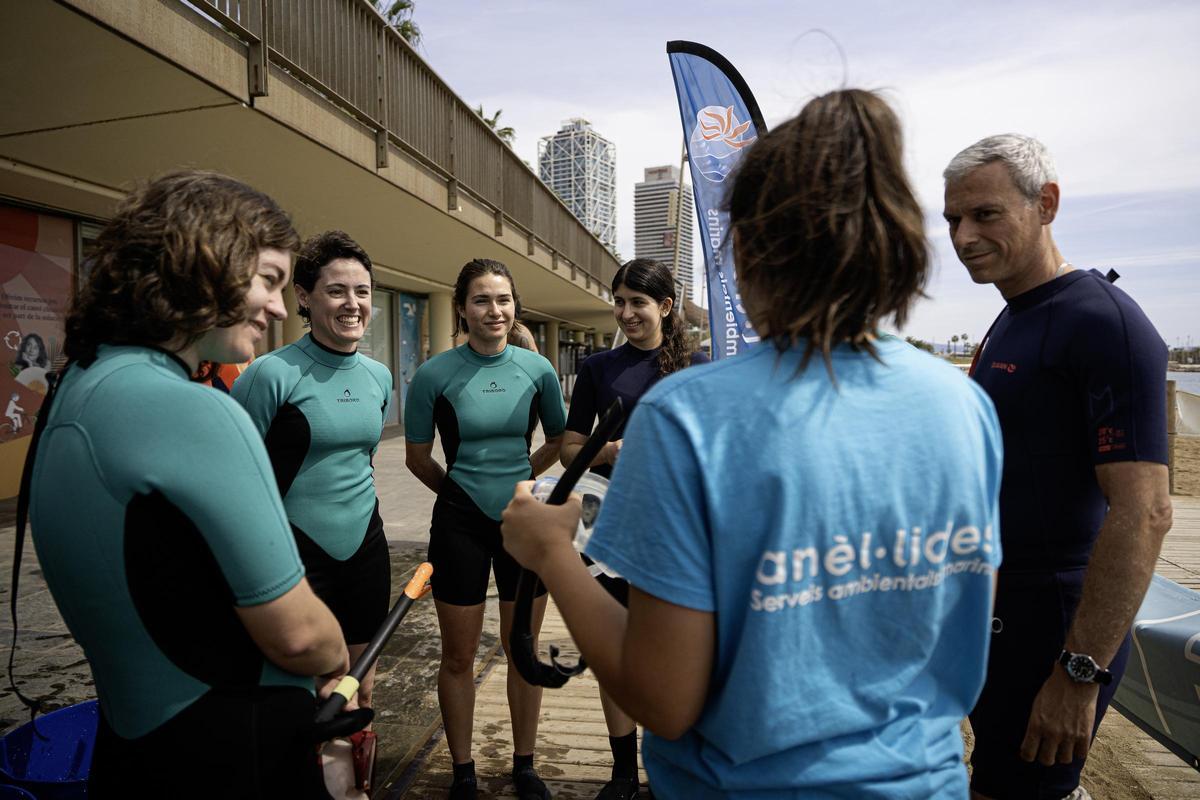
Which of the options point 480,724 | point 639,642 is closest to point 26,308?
point 480,724

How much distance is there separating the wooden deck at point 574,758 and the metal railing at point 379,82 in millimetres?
5102

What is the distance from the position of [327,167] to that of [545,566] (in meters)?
7.41

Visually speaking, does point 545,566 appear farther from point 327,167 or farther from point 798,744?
point 327,167

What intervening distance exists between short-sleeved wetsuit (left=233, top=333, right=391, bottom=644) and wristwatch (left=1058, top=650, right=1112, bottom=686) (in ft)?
7.61

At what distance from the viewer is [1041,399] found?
180 cm

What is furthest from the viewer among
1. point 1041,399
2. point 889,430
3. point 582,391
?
point 582,391

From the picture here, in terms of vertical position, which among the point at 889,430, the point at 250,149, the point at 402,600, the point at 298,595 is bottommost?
the point at 402,600

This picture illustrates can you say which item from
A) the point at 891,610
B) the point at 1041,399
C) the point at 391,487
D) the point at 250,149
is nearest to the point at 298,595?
the point at 891,610

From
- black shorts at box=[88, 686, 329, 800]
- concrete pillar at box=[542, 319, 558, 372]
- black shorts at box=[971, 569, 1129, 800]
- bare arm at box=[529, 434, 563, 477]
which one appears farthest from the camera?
concrete pillar at box=[542, 319, 558, 372]

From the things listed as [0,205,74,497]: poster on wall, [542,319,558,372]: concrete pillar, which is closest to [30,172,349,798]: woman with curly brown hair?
[0,205,74,497]: poster on wall

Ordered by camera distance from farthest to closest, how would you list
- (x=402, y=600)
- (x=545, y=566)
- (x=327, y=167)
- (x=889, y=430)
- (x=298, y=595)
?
(x=327, y=167) < (x=402, y=600) < (x=298, y=595) < (x=545, y=566) < (x=889, y=430)

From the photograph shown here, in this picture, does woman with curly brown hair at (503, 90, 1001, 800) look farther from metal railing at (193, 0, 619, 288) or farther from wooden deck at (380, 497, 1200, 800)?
metal railing at (193, 0, 619, 288)

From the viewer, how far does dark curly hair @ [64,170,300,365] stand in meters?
1.25

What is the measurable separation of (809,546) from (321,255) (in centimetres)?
256
